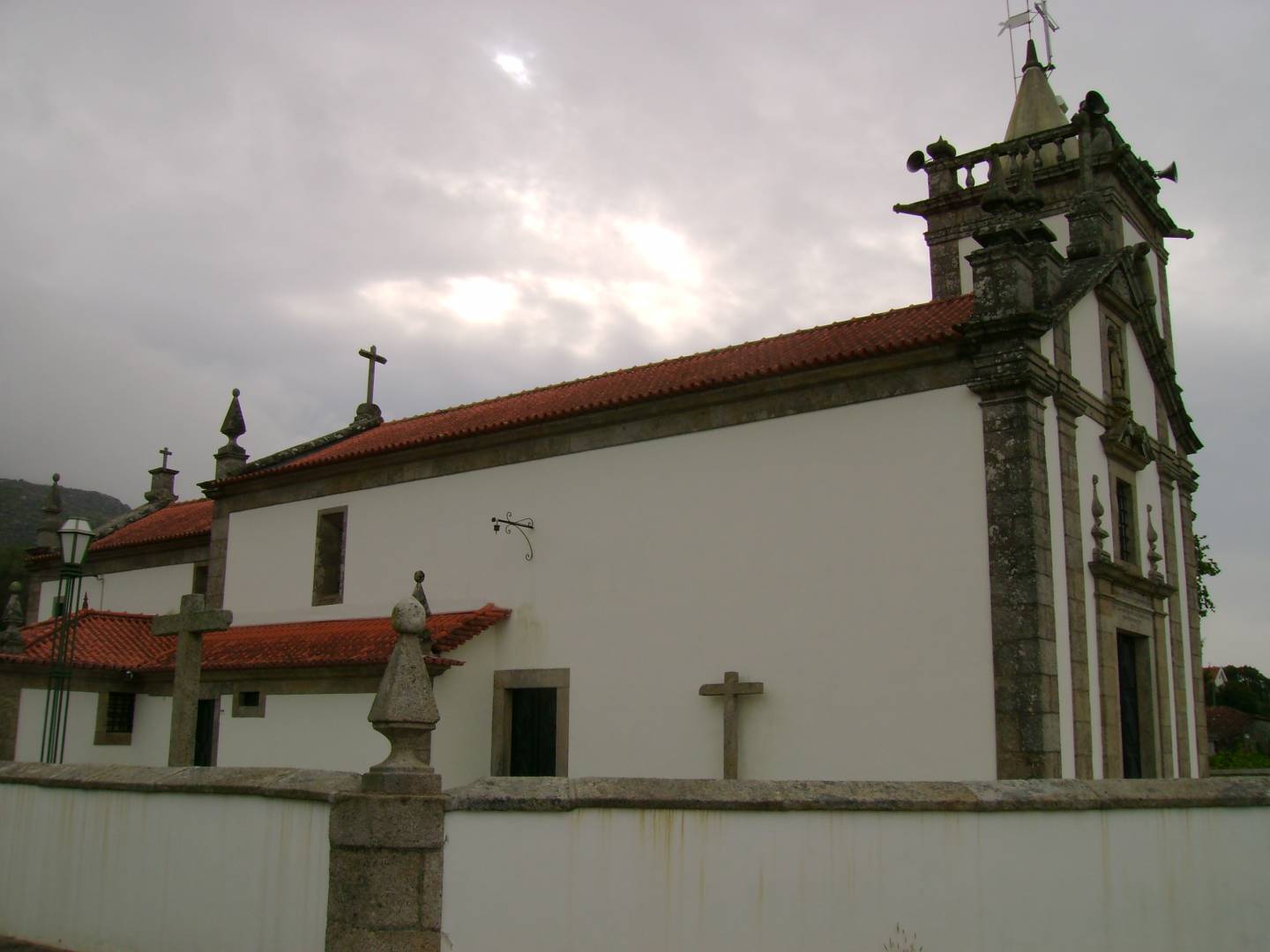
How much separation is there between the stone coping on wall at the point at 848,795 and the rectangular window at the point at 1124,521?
785 cm

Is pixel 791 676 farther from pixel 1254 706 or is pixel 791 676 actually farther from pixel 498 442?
pixel 1254 706

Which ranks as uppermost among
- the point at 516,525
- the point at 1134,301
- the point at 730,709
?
the point at 1134,301

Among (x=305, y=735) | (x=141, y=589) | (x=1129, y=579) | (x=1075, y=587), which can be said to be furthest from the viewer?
(x=141, y=589)

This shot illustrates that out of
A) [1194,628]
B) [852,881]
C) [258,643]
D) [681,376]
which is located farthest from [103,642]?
[1194,628]

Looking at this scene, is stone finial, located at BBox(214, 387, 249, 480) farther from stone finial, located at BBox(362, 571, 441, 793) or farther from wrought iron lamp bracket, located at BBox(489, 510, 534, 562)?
stone finial, located at BBox(362, 571, 441, 793)

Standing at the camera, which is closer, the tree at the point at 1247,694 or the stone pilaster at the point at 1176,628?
the stone pilaster at the point at 1176,628

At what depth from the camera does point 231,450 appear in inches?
815

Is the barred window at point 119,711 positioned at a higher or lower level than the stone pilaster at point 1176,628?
lower

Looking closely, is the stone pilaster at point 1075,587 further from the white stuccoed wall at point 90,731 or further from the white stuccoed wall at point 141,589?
the white stuccoed wall at point 141,589

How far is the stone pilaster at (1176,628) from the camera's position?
14.7m

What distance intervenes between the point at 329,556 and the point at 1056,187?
42.4 ft

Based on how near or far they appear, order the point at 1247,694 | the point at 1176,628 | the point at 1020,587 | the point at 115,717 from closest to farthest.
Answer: the point at 1020,587 < the point at 1176,628 < the point at 115,717 < the point at 1247,694

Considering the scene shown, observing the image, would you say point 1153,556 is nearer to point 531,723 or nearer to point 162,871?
point 531,723

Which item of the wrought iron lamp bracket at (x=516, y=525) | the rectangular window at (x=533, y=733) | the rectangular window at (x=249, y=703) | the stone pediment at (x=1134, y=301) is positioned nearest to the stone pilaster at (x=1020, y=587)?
the stone pediment at (x=1134, y=301)
